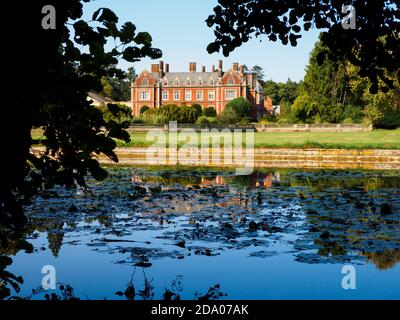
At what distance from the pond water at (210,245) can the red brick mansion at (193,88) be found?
74098 mm

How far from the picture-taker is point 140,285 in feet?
21.2

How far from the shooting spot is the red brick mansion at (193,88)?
8788 centimetres

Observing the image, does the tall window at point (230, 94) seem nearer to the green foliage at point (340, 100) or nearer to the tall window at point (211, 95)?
the tall window at point (211, 95)

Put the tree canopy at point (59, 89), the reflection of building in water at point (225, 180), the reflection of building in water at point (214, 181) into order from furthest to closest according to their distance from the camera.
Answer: the reflection of building in water at point (214, 181)
the reflection of building in water at point (225, 180)
the tree canopy at point (59, 89)

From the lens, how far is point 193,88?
89.5 m

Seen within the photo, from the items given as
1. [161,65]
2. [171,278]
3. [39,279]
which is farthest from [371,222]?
[161,65]

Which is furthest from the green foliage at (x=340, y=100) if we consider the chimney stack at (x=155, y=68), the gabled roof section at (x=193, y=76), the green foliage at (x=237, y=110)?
the chimney stack at (x=155, y=68)

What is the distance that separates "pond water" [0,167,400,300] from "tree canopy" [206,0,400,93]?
236 cm

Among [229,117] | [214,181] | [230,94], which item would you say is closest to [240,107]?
[229,117]

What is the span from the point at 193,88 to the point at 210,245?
3238 inches

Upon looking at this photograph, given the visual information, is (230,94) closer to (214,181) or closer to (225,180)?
(225,180)

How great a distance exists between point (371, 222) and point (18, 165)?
856cm

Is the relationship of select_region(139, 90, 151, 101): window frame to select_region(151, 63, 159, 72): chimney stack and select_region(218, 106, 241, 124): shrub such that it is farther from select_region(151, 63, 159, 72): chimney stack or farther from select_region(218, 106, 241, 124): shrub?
select_region(218, 106, 241, 124): shrub
